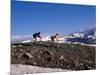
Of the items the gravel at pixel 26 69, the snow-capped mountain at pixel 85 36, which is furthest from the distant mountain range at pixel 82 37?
the gravel at pixel 26 69

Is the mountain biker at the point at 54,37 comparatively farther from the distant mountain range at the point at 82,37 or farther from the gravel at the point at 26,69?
the gravel at the point at 26,69

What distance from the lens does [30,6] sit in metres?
2.76

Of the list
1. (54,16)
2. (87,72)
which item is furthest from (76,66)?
(54,16)

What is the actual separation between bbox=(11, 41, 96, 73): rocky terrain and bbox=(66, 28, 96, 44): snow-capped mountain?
7cm

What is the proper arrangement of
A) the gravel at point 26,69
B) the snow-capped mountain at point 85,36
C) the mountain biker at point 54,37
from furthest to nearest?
the snow-capped mountain at point 85,36 < the mountain biker at point 54,37 < the gravel at point 26,69

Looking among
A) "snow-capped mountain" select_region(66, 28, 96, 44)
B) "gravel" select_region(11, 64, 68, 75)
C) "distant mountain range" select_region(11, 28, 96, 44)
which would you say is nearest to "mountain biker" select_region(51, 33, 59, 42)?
"distant mountain range" select_region(11, 28, 96, 44)

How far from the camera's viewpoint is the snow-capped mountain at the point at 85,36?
2.96 meters

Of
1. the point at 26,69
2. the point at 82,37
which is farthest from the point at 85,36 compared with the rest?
the point at 26,69

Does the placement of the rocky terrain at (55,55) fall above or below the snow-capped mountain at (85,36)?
below

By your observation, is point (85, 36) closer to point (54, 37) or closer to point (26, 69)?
point (54, 37)

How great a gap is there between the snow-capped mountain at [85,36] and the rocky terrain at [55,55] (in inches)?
2.8

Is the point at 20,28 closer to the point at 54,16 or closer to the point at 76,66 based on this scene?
the point at 54,16

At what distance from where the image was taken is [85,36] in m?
3.01

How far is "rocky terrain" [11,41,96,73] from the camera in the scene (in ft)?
8.86
